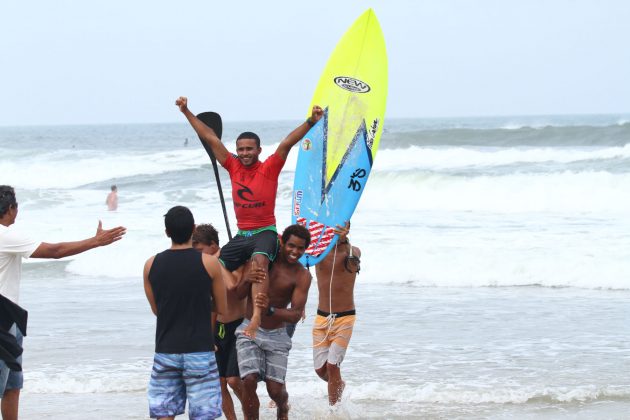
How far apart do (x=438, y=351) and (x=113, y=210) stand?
565 inches

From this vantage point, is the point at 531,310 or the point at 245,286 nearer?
the point at 245,286

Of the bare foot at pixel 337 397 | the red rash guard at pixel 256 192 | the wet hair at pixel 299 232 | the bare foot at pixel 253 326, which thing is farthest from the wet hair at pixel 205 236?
the bare foot at pixel 337 397

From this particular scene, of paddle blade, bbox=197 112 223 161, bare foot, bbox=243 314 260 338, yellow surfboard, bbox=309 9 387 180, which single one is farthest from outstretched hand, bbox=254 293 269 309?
yellow surfboard, bbox=309 9 387 180

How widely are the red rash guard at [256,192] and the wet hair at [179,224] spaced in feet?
3.78

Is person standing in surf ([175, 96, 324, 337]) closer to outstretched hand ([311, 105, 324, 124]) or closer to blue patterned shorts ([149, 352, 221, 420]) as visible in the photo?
outstretched hand ([311, 105, 324, 124])

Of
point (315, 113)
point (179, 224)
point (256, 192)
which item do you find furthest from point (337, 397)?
point (179, 224)

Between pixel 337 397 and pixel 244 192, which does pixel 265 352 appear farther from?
pixel 337 397

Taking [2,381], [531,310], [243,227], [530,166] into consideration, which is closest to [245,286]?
[243,227]

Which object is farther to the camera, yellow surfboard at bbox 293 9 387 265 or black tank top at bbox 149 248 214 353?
yellow surfboard at bbox 293 9 387 265

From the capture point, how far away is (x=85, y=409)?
6684 millimetres

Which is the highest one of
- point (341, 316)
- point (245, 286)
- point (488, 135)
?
point (245, 286)

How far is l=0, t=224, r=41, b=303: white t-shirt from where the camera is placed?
195 inches

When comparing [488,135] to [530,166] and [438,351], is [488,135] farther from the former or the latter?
[438,351]

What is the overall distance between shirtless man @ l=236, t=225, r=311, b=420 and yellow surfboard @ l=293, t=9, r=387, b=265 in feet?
3.60
